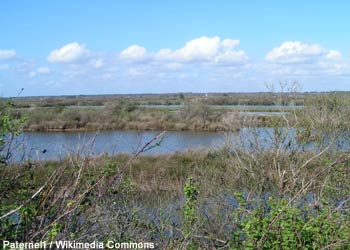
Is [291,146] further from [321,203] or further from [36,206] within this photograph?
[36,206]

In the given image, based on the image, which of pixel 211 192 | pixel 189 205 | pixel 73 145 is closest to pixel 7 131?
pixel 189 205

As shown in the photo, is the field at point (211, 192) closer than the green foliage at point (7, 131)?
Yes

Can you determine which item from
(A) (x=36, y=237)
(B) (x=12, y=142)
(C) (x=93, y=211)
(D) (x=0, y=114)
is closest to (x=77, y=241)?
(A) (x=36, y=237)

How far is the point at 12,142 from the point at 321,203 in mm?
3649

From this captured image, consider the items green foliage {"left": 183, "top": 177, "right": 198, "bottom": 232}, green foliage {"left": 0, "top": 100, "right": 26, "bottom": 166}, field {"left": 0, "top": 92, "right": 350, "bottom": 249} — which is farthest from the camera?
green foliage {"left": 183, "top": 177, "right": 198, "bottom": 232}

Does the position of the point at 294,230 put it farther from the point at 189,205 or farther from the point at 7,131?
the point at 7,131

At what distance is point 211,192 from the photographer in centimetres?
833

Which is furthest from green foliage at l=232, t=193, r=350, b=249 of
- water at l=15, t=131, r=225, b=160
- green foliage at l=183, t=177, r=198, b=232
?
water at l=15, t=131, r=225, b=160

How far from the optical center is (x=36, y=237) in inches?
99.0

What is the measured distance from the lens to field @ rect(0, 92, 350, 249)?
2715 millimetres

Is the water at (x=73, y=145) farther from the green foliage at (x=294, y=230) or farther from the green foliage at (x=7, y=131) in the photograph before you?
the green foliage at (x=294, y=230)

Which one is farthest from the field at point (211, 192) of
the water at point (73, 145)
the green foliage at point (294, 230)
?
the water at point (73, 145)

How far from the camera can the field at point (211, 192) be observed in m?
2.71

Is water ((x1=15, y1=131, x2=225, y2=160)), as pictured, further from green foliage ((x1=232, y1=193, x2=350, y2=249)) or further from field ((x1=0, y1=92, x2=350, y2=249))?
green foliage ((x1=232, y1=193, x2=350, y2=249))
